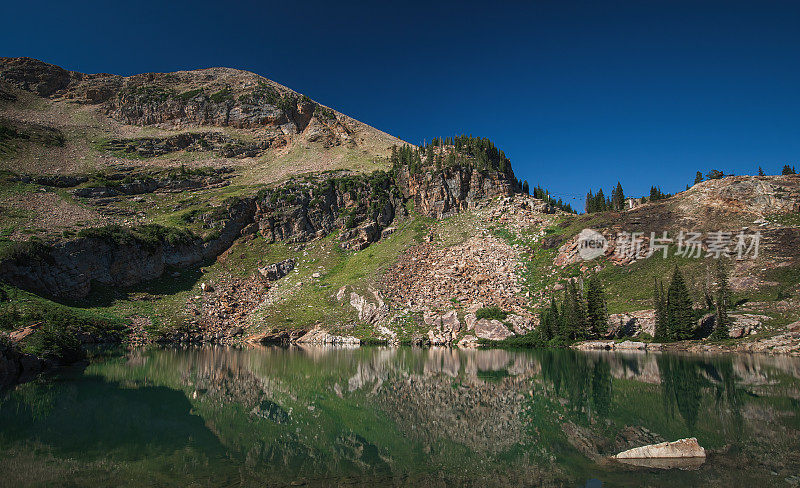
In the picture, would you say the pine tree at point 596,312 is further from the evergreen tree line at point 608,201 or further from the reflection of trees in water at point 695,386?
the evergreen tree line at point 608,201

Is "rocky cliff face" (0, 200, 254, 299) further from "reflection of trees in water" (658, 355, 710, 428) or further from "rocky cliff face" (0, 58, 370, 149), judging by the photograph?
"reflection of trees in water" (658, 355, 710, 428)

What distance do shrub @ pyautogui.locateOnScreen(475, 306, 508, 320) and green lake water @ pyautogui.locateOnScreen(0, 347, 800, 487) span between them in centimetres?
2738

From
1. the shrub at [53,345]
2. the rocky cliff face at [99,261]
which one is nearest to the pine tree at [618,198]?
the rocky cliff face at [99,261]

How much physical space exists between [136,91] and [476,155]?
11528cm

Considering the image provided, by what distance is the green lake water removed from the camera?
37.1 feet

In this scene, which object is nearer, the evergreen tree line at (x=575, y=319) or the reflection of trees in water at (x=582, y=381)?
the reflection of trees in water at (x=582, y=381)

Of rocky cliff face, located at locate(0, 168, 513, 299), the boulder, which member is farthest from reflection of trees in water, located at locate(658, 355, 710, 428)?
rocky cliff face, located at locate(0, 168, 513, 299)

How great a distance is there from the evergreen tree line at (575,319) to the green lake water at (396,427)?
24.8 meters

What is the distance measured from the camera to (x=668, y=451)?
1248 centimetres

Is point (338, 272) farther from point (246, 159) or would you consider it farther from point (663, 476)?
point (663, 476)

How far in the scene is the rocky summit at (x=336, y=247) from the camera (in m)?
57.1

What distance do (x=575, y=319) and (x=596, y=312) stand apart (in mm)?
3339

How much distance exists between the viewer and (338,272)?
257 feet

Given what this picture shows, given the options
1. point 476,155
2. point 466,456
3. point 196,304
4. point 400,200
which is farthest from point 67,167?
point 466,456
